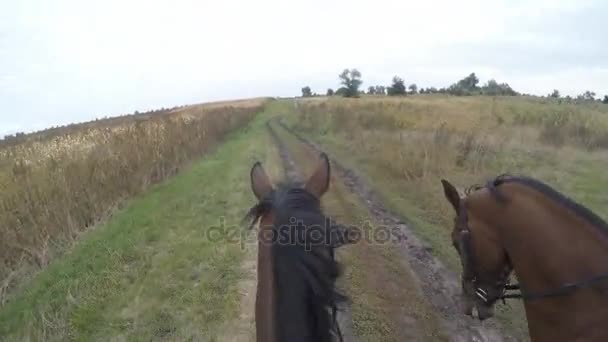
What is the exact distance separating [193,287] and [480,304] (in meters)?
3.59

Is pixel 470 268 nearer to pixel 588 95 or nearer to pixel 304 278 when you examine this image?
pixel 304 278

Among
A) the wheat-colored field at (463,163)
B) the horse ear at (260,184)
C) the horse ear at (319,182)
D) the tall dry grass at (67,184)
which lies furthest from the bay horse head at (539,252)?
the tall dry grass at (67,184)

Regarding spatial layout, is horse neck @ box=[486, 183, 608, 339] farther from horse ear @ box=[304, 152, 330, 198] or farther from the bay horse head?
horse ear @ box=[304, 152, 330, 198]

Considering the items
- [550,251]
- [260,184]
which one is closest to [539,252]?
[550,251]

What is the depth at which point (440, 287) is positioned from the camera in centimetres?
504

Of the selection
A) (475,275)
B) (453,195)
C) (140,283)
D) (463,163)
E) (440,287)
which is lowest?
(440,287)

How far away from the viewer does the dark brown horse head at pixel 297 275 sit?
4.76 ft

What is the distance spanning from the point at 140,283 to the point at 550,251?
475 centimetres

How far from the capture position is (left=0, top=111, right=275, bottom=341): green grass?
4.48 m

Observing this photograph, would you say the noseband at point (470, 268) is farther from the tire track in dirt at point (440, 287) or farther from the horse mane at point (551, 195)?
the tire track in dirt at point (440, 287)

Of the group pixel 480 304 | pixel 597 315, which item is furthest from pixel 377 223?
pixel 597 315

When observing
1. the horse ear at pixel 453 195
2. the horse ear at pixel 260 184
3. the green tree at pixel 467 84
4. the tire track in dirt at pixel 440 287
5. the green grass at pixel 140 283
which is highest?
the green tree at pixel 467 84

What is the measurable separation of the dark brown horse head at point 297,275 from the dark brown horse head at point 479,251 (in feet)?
4.84

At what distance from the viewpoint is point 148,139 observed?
37.9 feet
